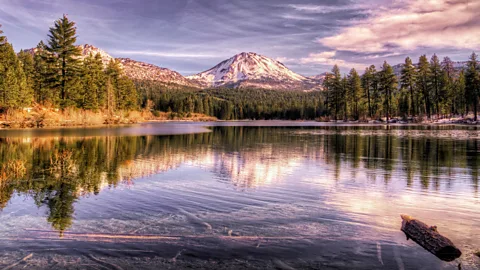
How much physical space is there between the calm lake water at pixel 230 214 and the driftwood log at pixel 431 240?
227 mm

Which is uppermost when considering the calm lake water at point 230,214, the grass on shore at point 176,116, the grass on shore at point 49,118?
the grass on shore at point 176,116

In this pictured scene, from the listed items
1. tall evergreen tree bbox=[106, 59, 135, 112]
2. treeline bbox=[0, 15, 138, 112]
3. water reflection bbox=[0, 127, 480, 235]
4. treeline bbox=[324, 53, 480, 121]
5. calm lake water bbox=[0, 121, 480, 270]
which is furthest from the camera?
tall evergreen tree bbox=[106, 59, 135, 112]

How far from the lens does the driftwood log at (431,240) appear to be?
23.8 feet

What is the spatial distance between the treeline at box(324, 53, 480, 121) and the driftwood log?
82473mm

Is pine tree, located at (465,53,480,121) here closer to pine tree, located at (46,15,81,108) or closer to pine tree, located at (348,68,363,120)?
pine tree, located at (348,68,363,120)

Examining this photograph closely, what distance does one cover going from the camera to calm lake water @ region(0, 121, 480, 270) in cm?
707

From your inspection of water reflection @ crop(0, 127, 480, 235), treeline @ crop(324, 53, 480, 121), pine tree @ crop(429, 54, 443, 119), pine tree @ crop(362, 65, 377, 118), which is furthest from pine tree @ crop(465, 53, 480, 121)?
water reflection @ crop(0, 127, 480, 235)

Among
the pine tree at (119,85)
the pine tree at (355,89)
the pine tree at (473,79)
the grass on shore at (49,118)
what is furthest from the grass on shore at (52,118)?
the pine tree at (473,79)

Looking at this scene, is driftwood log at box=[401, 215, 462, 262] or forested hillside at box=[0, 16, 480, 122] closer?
driftwood log at box=[401, 215, 462, 262]

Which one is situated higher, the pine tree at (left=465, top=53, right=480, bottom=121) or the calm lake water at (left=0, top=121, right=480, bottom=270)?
the pine tree at (left=465, top=53, right=480, bottom=121)

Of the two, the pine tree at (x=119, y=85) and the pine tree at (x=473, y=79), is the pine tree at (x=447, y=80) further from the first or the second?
the pine tree at (x=119, y=85)

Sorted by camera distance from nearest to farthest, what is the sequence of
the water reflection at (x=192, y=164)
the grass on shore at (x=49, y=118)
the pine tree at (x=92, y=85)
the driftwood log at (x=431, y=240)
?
the driftwood log at (x=431, y=240)
the water reflection at (x=192, y=164)
the grass on shore at (x=49, y=118)
the pine tree at (x=92, y=85)

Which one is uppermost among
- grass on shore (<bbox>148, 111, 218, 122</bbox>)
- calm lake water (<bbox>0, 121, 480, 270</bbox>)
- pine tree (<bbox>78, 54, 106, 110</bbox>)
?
pine tree (<bbox>78, 54, 106, 110</bbox>)

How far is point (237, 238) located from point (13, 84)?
6505 cm
